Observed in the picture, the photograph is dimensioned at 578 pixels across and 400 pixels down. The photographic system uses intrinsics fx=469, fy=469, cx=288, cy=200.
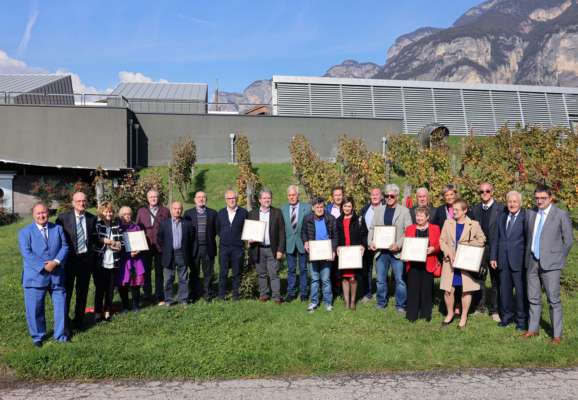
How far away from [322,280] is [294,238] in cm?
79

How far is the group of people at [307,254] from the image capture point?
230 inches

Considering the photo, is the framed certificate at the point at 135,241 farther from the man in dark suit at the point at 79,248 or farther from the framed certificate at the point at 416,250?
the framed certificate at the point at 416,250

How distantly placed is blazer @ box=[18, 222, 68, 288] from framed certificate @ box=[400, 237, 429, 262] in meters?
4.52

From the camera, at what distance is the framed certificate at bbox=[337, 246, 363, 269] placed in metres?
6.96

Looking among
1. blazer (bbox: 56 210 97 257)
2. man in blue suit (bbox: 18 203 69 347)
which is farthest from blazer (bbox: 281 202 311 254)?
man in blue suit (bbox: 18 203 69 347)

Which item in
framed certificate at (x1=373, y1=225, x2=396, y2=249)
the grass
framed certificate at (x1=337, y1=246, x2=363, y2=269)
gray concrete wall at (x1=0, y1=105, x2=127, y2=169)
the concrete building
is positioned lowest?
the grass

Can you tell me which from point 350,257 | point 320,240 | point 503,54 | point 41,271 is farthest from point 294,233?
point 503,54

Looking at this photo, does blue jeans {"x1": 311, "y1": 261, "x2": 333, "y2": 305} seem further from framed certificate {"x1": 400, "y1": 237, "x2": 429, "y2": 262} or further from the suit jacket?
the suit jacket

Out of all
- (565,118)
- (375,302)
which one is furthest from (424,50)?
(375,302)

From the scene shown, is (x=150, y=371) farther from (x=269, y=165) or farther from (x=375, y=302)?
(x=269, y=165)

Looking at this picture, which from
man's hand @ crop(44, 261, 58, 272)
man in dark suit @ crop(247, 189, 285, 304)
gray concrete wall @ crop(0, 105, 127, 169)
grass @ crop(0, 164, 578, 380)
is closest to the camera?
grass @ crop(0, 164, 578, 380)

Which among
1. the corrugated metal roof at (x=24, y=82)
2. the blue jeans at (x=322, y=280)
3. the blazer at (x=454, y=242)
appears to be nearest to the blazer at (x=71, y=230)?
the blue jeans at (x=322, y=280)

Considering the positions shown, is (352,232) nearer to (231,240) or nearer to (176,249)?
(231,240)

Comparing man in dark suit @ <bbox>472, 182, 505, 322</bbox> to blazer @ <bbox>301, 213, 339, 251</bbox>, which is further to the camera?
blazer @ <bbox>301, 213, 339, 251</bbox>
